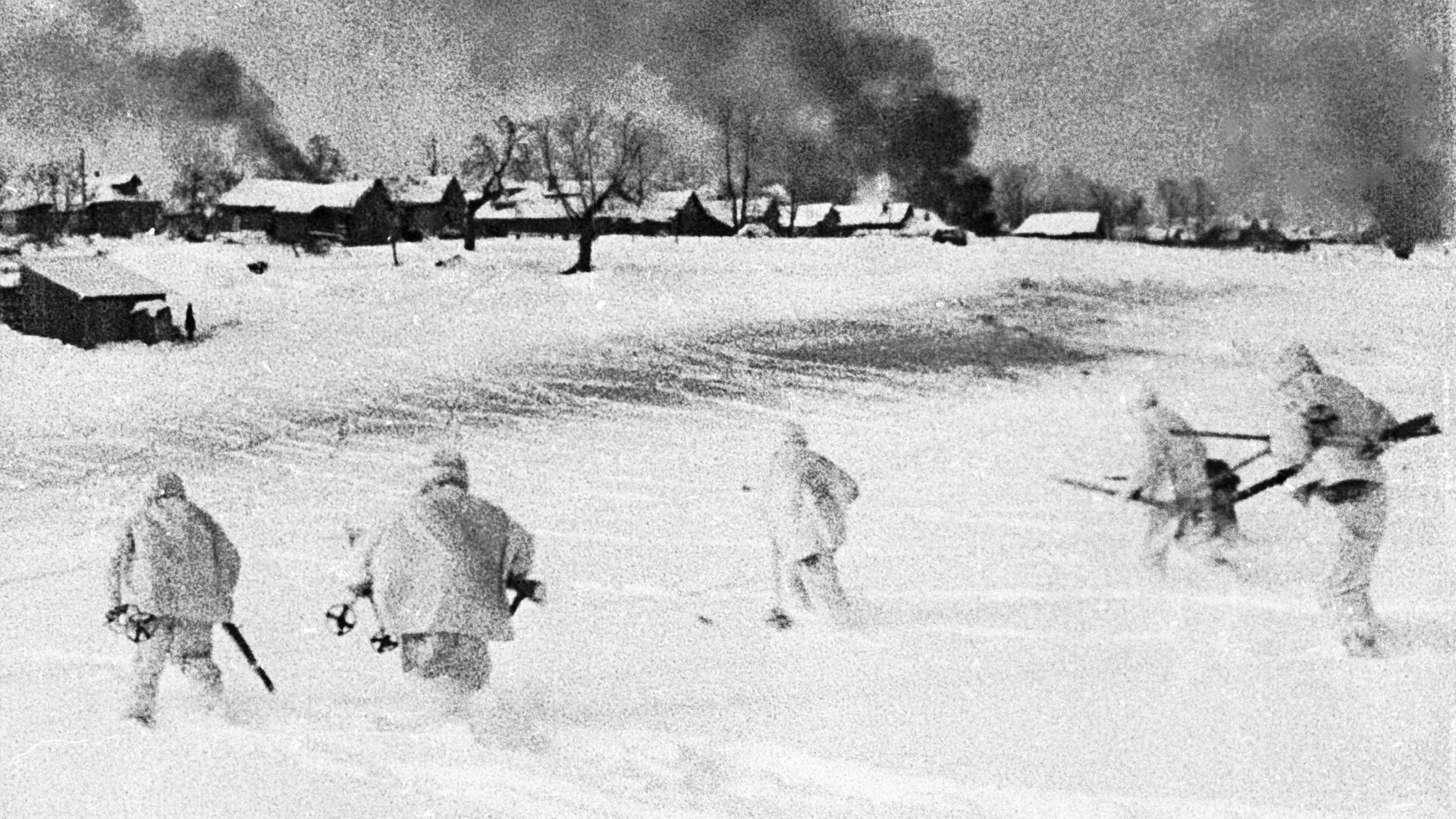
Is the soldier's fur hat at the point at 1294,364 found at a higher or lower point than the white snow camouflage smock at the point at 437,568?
higher

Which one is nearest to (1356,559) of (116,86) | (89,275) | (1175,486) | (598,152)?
(1175,486)

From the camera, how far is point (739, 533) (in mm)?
9156

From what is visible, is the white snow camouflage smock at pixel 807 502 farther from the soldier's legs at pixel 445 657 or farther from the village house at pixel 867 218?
the village house at pixel 867 218

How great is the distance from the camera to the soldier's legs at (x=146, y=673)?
489 cm

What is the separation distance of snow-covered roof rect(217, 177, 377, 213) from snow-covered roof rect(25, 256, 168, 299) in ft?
4.09

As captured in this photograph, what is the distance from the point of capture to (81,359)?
11094 millimetres

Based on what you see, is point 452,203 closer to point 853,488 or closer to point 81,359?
point 81,359

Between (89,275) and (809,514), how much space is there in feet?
24.1

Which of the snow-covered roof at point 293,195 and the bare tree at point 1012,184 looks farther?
the snow-covered roof at point 293,195

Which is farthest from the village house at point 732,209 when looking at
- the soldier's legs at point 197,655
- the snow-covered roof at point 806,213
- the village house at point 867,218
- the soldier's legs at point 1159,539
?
the soldier's legs at point 197,655

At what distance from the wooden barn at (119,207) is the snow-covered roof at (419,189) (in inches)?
79.0

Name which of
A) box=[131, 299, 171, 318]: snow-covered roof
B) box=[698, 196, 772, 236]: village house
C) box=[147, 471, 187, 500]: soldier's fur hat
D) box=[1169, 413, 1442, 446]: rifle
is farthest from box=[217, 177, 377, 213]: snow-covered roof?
box=[1169, 413, 1442, 446]: rifle

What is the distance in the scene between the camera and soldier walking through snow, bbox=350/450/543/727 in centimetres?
445

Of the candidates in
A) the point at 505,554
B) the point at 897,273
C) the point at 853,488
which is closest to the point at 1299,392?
the point at 853,488
